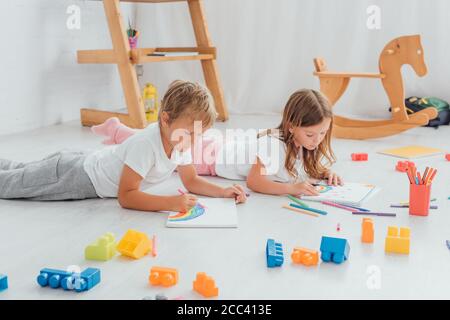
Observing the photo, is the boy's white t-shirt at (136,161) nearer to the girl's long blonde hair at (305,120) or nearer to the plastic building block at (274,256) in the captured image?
the girl's long blonde hair at (305,120)

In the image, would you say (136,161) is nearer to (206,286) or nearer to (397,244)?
(206,286)

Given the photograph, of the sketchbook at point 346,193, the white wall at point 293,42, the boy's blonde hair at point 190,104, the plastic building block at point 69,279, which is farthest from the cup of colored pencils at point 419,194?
the white wall at point 293,42

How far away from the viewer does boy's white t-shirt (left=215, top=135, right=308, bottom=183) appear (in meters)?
1.56

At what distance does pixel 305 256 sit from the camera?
1.08 m

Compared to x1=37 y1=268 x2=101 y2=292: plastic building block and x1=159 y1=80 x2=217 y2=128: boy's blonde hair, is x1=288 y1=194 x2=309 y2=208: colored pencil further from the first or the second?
x1=37 y1=268 x2=101 y2=292: plastic building block

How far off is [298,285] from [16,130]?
73.7 inches

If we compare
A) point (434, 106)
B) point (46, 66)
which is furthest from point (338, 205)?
point (46, 66)

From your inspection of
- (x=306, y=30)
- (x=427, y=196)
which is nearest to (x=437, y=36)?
(x=306, y=30)

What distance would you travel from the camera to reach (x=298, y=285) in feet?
3.28

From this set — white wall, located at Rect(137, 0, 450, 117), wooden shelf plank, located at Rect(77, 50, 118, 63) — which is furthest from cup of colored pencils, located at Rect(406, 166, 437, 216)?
white wall, located at Rect(137, 0, 450, 117)

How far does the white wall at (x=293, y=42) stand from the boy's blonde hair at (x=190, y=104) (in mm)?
1865

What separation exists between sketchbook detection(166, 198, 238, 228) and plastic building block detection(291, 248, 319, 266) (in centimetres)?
24

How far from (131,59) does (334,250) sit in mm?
1641
